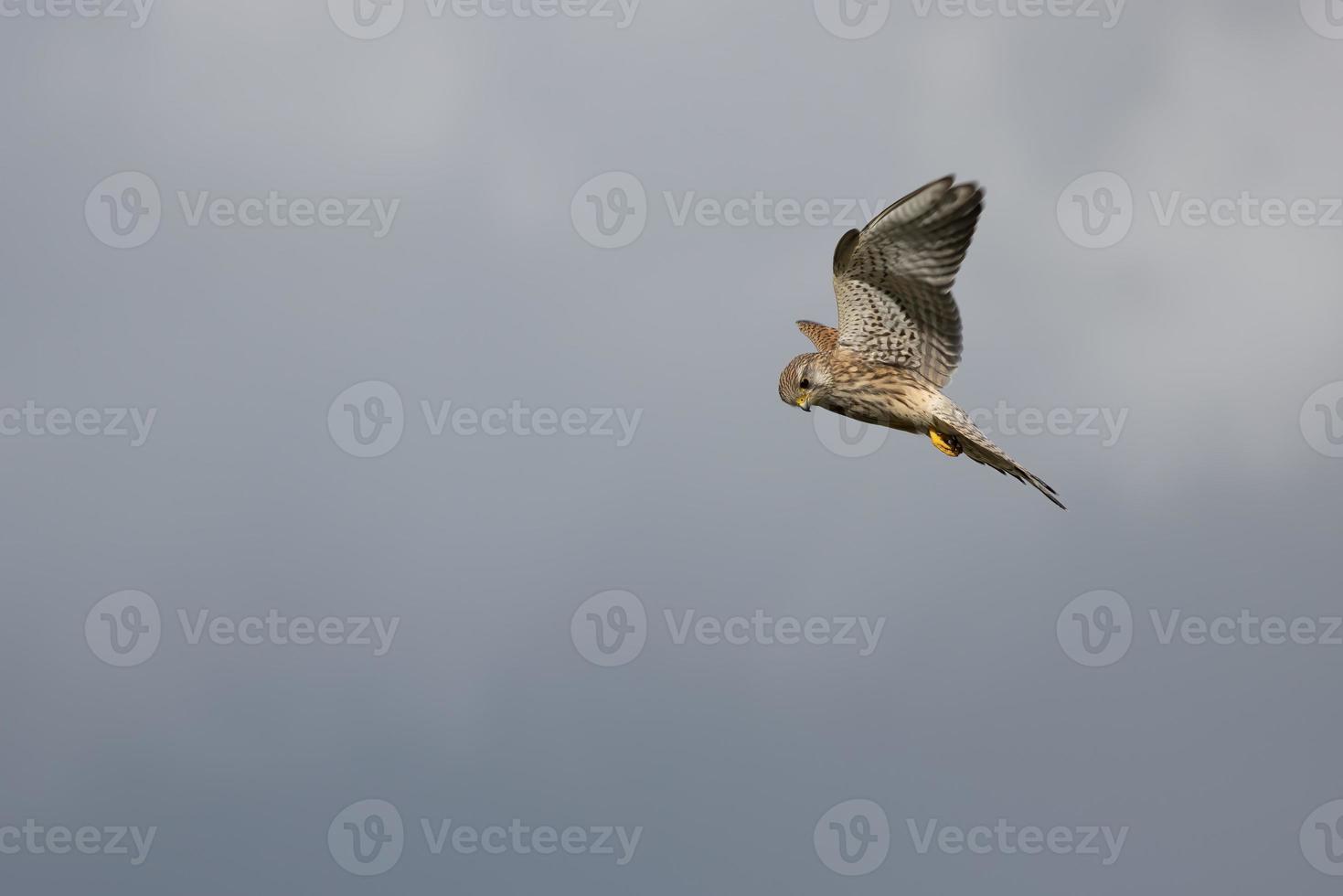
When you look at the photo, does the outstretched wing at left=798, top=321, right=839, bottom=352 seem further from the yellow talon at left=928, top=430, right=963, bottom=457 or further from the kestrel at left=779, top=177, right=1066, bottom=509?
the yellow talon at left=928, top=430, right=963, bottom=457

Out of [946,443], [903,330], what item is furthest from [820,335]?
[946,443]

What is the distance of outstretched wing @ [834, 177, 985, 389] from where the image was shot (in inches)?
386

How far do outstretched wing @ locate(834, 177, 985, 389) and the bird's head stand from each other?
0.45 m

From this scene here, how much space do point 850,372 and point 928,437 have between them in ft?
2.64

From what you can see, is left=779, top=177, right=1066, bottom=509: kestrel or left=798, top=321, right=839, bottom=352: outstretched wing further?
left=798, top=321, right=839, bottom=352: outstretched wing

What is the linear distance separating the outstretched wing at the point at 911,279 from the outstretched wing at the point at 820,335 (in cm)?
33

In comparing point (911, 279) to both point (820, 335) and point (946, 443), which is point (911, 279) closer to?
point (946, 443)

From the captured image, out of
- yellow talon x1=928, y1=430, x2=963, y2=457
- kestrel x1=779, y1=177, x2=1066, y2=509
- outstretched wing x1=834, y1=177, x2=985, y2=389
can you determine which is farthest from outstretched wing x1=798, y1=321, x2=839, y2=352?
yellow talon x1=928, y1=430, x2=963, y2=457

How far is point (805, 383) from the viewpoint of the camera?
419 inches

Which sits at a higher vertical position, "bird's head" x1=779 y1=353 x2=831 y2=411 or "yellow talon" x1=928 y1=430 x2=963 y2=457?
"bird's head" x1=779 y1=353 x2=831 y2=411

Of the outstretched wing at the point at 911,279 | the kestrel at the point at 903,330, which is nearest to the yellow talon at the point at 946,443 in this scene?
the kestrel at the point at 903,330

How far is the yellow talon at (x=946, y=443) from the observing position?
10227mm

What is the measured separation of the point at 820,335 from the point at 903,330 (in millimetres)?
1108

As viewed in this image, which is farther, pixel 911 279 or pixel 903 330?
pixel 903 330
